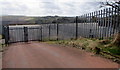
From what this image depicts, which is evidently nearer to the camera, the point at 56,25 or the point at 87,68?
the point at 87,68

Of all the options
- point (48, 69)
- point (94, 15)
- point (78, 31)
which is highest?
point (94, 15)

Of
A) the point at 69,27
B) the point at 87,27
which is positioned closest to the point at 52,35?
the point at 69,27

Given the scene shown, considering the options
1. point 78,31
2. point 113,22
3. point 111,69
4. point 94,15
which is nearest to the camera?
point 111,69

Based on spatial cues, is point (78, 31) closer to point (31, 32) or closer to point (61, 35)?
point (61, 35)

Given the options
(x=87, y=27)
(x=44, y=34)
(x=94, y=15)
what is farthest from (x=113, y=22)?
(x=44, y=34)

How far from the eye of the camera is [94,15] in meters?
13.2

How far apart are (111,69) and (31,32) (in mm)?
20328

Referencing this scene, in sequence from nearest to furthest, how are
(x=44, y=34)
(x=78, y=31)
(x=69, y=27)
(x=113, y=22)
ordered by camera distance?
(x=113, y=22)
(x=78, y=31)
(x=69, y=27)
(x=44, y=34)

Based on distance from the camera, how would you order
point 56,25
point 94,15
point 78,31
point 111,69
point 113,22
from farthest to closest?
point 56,25 → point 78,31 → point 94,15 → point 113,22 → point 111,69

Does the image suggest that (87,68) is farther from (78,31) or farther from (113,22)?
(78,31)

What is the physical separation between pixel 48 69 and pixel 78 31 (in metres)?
10.7

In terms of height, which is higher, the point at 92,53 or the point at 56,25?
the point at 56,25

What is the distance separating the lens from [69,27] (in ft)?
68.5

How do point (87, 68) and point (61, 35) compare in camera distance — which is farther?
point (61, 35)
